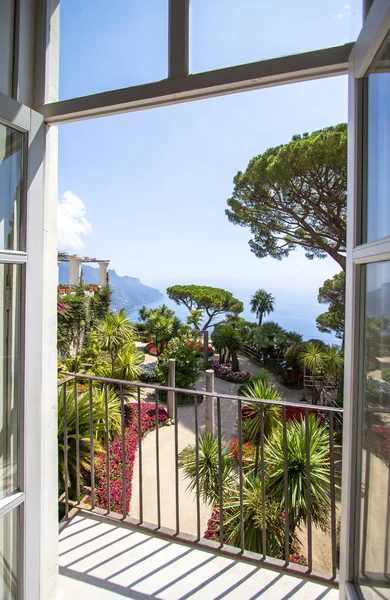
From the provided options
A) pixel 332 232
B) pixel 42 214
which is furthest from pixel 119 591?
pixel 332 232

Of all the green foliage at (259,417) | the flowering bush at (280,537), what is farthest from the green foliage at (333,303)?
the flowering bush at (280,537)

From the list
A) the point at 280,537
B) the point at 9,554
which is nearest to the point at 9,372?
the point at 9,554

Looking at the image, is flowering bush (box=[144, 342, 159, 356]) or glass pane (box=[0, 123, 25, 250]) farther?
flowering bush (box=[144, 342, 159, 356])

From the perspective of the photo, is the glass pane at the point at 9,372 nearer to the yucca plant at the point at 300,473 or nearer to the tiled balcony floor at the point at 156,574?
the tiled balcony floor at the point at 156,574

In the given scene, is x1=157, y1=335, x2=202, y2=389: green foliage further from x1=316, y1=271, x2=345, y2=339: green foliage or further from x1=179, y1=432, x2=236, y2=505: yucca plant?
x1=179, y1=432, x2=236, y2=505: yucca plant

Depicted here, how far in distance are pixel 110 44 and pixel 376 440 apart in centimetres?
147

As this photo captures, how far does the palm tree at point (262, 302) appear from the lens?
14.2m

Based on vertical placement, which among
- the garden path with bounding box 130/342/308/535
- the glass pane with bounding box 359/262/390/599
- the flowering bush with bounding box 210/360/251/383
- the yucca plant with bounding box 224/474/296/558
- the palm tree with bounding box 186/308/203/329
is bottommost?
the garden path with bounding box 130/342/308/535

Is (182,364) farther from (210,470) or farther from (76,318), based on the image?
(210,470)

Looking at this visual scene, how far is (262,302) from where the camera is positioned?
14.3 metres

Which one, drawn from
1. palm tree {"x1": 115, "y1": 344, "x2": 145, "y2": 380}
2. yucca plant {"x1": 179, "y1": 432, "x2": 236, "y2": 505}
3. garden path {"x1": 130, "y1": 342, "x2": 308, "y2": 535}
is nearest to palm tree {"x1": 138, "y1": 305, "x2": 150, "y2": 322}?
garden path {"x1": 130, "y1": 342, "x2": 308, "y2": 535}

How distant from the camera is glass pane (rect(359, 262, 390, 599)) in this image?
2.12 feet

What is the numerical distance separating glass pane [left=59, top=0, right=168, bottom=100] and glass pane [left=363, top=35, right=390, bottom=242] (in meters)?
0.62

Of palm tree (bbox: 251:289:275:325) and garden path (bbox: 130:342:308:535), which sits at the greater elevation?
palm tree (bbox: 251:289:275:325)
